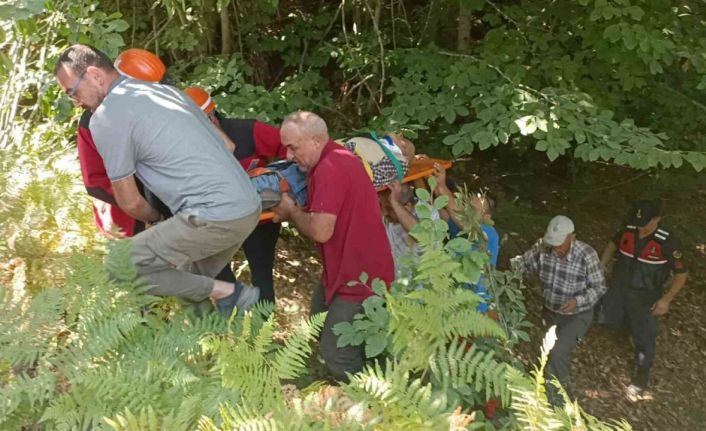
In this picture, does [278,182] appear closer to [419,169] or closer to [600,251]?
[419,169]

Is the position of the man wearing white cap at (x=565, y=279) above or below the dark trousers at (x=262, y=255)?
below

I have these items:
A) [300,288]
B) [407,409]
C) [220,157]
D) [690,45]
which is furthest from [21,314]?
[690,45]

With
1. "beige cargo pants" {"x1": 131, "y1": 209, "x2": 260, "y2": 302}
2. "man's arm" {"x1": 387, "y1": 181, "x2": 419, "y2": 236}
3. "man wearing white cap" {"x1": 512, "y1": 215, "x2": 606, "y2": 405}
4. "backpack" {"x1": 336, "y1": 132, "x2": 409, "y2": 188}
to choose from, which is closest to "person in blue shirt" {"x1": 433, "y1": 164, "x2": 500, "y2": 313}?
"man's arm" {"x1": 387, "y1": 181, "x2": 419, "y2": 236}

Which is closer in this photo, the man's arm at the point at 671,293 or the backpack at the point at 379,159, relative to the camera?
the backpack at the point at 379,159

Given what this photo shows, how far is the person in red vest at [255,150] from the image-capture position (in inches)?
152

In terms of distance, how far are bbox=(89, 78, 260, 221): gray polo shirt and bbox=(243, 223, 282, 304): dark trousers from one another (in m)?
1.05

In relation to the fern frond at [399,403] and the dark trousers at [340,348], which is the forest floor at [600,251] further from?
the fern frond at [399,403]

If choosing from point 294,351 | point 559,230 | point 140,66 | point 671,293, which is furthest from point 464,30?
point 294,351

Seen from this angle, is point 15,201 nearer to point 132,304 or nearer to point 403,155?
point 132,304

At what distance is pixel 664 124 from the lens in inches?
253

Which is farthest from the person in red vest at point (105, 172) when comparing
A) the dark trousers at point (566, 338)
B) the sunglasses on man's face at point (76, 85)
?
the dark trousers at point (566, 338)

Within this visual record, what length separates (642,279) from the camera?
20.4 ft

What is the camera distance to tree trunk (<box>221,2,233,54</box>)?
6.06 metres

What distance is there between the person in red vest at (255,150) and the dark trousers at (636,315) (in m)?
3.93
